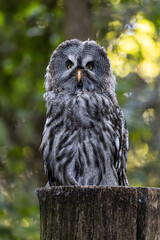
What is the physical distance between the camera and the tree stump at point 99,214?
5.39 ft

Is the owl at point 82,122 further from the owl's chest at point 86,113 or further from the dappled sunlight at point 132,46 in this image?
the dappled sunlight at point 132,46

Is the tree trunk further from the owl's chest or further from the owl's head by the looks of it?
the owl's chest

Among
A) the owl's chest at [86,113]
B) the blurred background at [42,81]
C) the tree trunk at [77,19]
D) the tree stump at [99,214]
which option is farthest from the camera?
the tree trunk at [77,19]

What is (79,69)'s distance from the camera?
137 inches

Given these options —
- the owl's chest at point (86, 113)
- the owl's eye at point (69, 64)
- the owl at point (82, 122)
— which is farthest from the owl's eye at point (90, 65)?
the owl's chest at point (86, 113)

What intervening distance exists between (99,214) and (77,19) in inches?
146

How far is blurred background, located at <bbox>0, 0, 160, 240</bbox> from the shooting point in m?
4.75

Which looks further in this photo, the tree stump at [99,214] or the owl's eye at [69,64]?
the owl's eye at [69,64]

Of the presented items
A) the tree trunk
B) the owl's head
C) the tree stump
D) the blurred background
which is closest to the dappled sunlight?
the blurred background

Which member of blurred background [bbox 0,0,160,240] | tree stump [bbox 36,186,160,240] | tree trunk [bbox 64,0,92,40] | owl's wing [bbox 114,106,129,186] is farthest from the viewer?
tree trunk [bbox 64,0,92,40]

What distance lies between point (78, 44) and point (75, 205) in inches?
82.2

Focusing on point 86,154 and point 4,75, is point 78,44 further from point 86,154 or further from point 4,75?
point 4,75

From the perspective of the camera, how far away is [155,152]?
5293mm

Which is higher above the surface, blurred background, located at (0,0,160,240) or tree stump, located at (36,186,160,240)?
blurred background, located at (0,0,160,240)
